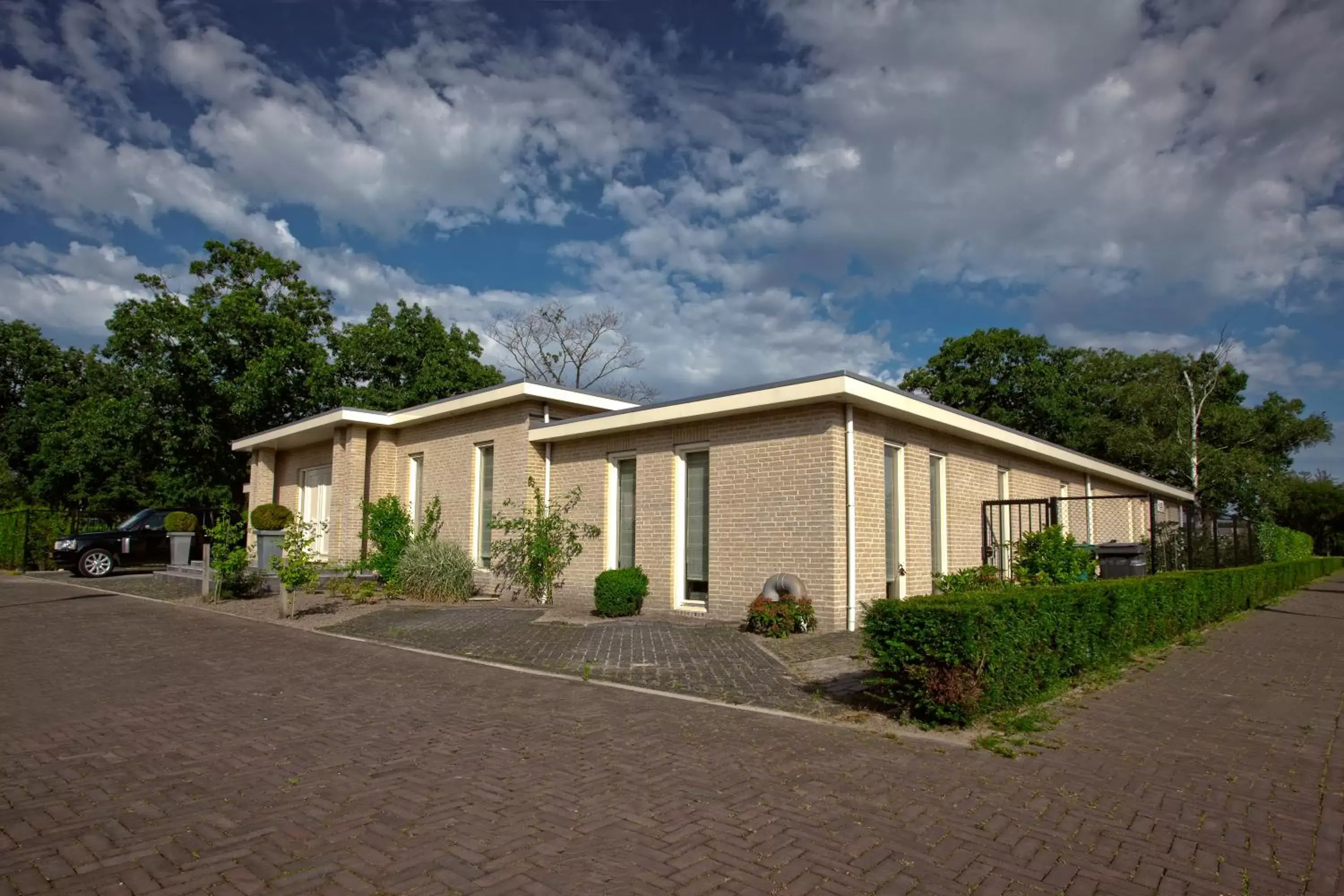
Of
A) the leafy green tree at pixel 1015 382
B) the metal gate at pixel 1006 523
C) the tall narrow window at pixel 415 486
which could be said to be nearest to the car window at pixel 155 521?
the tall narrow window at pixel 415 486

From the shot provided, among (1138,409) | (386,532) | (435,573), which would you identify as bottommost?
(435,573)

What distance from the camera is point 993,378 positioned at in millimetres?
36750

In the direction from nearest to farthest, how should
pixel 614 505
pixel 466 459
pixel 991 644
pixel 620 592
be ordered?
pixel 991 644 → pixel 620 592 → pixel 614 505 → pixel 466 459

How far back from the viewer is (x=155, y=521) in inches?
892

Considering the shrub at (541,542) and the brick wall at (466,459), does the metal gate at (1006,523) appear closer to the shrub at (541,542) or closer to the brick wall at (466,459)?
the shrub at (541,542)

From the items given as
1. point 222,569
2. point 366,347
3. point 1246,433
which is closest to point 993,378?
point 1246,433

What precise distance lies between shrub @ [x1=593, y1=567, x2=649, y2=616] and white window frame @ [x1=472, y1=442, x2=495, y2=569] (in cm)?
432

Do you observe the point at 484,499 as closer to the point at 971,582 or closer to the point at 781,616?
the point at 781,616

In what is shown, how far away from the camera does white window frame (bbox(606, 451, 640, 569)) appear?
13852 mm

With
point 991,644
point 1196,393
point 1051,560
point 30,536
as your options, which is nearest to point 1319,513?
point 1196,393

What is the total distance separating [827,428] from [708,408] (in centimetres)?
190

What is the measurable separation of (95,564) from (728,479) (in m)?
19.2

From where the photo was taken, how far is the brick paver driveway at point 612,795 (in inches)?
143

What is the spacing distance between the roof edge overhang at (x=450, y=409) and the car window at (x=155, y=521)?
4369mm
